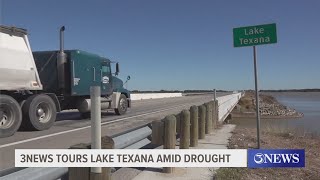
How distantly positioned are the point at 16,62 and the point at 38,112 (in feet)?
6.14

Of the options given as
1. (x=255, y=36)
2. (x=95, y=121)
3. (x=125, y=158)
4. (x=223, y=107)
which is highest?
(x=255, y=36)

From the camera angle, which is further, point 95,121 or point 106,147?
point 106,147

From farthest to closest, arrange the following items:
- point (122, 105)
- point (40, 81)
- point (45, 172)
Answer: point (122, 105) < point (40, 81) < point (45, 172)

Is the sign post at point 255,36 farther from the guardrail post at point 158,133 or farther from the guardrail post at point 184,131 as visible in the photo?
the guardrail post at point 158,133

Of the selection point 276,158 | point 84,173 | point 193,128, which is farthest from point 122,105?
point 84,173

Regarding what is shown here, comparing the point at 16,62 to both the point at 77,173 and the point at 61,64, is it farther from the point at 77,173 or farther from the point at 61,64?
the point at 77,173

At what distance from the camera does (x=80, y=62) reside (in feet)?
50.5

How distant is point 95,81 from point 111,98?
6.85ft

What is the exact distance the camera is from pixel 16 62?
36.6 ft

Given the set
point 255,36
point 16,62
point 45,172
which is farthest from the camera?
point 16,62

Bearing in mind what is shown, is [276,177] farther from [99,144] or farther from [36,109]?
[36,109]

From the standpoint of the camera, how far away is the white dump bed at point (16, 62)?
1067 cm

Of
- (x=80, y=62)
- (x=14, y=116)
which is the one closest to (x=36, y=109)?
(x=14, y=116)

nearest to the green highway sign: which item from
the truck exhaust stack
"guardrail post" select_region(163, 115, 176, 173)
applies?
"guardrail post" select_region(163, 115, 176, 173)
